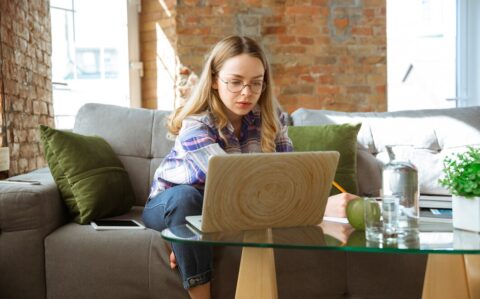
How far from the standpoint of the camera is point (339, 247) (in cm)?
121

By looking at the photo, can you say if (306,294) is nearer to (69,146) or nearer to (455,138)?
(69,146)

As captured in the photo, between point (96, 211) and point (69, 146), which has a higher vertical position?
point (69, 146)

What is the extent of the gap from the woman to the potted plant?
684 millimetres

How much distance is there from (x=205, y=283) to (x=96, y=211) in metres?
0.62

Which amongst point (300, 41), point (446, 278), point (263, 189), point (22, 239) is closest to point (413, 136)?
point (446, 278)

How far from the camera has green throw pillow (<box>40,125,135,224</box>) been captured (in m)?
2.17

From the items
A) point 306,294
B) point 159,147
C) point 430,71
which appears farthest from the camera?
point 430,71

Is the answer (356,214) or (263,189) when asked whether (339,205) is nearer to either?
(356,214)

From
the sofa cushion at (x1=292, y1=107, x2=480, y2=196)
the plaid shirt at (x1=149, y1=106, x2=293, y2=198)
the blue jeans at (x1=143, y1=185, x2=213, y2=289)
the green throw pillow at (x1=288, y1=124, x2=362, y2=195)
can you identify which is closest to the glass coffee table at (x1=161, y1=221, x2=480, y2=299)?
the blue jeans at (x1=143, y1=185, x2=213, y2=289)

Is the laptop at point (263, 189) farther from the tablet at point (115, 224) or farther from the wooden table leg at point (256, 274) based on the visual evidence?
the tablet at point (115, 224)

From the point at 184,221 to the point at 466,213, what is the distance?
814 millimetres

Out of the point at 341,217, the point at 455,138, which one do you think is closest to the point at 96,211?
the point at 341,217

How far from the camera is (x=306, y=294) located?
1.97 m

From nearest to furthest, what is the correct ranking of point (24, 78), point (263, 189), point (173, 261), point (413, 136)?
point (263, 189) → point (173, 261) → point (413, 136) → point (24, 78)
